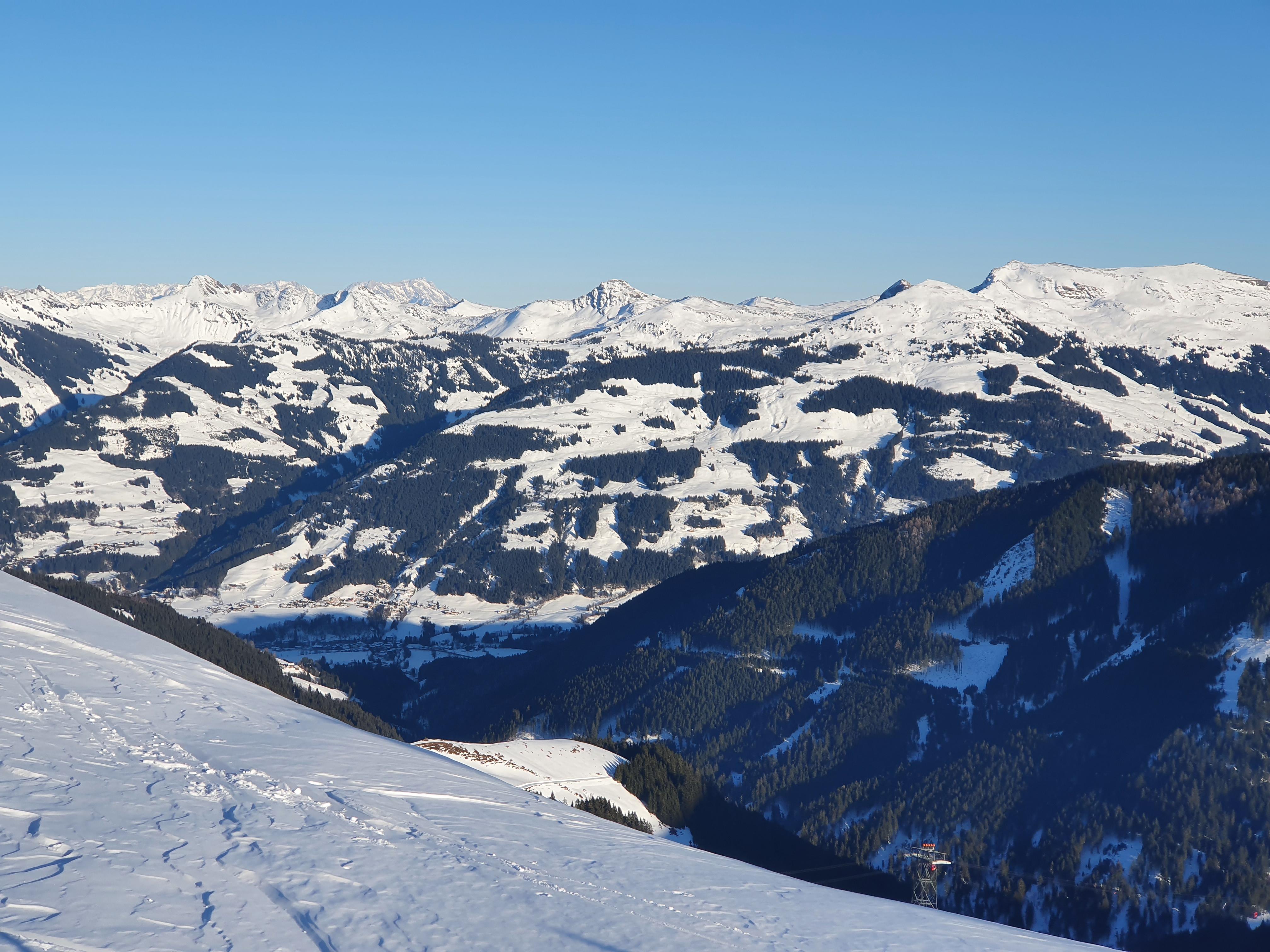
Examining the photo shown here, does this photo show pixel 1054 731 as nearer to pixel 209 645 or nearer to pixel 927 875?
pixel 927 875

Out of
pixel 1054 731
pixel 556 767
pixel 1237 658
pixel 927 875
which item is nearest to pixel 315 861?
pixel 927 875

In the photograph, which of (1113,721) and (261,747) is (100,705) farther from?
(1113,721)

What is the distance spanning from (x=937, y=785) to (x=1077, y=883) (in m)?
29.7

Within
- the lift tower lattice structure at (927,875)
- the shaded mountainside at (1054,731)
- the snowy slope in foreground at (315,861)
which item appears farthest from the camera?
the shaded mountainside at (1054,731)

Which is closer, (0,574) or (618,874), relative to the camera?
(618,874)

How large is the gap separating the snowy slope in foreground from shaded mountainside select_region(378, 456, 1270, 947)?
90.7m

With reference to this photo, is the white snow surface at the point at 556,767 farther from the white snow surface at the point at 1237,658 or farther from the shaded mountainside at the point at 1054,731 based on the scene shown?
the white snow surface at the point at 1237,658

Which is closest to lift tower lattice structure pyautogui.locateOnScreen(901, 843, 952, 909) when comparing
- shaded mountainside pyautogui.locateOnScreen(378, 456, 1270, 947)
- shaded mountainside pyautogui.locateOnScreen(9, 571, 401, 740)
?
shaded mountainside pyautogui.locateOnScreen(378, 456, 1270, 947)

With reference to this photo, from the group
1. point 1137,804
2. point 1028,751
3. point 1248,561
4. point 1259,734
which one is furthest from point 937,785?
point 1248,561

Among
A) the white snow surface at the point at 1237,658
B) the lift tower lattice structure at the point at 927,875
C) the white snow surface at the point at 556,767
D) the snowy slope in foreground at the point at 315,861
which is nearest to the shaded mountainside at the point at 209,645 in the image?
the white snow surface at the point at 556,767

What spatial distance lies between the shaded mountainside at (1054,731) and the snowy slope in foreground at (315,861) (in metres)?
90.7

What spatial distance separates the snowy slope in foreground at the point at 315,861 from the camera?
30859 millimetres

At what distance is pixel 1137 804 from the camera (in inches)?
5379

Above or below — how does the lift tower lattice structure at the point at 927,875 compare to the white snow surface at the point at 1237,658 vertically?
below
